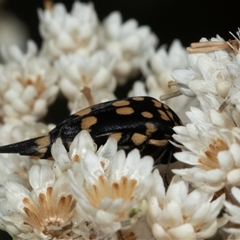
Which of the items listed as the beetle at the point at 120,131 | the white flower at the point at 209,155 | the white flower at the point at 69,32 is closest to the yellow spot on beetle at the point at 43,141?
the beetle at the point at 120,131

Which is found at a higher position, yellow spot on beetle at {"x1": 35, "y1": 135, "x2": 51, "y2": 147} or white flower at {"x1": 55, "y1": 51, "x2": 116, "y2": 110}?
white flower at {"x1": 55, "y1": 51, "x2": 116, "y2": 110}

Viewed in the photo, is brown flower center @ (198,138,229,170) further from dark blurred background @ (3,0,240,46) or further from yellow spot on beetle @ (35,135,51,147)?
dark blurred background @ (3,0,240,46)

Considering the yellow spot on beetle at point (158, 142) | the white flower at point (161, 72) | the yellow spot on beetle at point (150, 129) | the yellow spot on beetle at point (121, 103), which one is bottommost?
the yellow spot on beetle at point (158, 142)

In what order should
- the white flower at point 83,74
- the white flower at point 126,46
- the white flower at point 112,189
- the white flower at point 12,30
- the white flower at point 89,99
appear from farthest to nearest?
the white flower at point 12,30 → the white flower at point 126,46 → the white flower at point 83,74 → the white flower at point 89,99 → the white flower at point 112,189

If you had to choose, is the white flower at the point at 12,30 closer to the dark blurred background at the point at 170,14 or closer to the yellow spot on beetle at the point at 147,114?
the dark blurred background at the point at 170,14

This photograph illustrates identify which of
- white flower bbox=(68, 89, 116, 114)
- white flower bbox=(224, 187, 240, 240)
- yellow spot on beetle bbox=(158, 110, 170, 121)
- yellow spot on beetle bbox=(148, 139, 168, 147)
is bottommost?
white flower bbox=(224, 187, 240, 240)

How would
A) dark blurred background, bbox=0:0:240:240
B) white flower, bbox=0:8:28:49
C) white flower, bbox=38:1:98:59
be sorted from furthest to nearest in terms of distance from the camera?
1. dark blurred background, bbox=0:0:240:240
2. white flower, bbox=0:8:28:49
3. white flower, bbox=38:1:98:59

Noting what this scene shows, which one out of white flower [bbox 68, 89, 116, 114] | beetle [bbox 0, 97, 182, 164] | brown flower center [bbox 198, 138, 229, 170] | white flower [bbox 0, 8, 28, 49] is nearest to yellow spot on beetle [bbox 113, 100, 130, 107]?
beetle [bbox 0, 97, 182, 164]

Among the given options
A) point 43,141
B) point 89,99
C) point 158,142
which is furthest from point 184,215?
point 89,99
